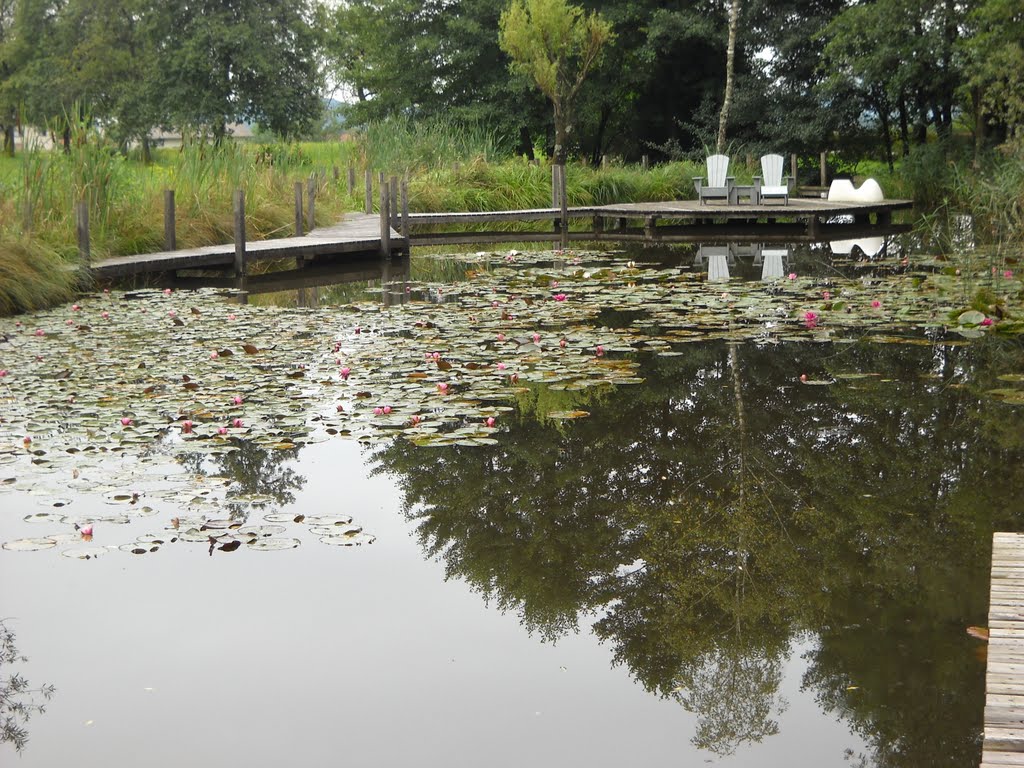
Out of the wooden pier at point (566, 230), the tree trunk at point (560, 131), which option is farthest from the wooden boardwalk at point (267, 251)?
the tree trunk at point (560, 131)

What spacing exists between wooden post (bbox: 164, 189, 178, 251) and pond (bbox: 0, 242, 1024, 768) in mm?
3596

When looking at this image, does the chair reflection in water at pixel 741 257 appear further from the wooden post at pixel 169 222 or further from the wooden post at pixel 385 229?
the wooden post at pixel 169 222

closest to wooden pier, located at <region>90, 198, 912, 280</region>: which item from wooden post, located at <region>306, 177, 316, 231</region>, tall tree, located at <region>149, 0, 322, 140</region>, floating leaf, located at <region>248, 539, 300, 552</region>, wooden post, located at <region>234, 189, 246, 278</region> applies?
wooden post, located at <region>234, 189, 246, 278</region>

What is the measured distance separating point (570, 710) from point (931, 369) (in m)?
3.88

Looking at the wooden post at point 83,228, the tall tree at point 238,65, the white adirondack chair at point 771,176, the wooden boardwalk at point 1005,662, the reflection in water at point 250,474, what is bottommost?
the reflection in water at point 250,474

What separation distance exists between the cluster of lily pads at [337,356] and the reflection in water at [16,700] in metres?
0.76

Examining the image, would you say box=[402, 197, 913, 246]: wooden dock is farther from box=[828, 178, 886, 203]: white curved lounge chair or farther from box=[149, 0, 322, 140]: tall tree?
box=[149, 0, 322, 140]: tall tree

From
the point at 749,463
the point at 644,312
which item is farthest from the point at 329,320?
the point at 749,463

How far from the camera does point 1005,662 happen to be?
203 cm

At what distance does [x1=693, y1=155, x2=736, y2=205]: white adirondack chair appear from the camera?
52.1 ft

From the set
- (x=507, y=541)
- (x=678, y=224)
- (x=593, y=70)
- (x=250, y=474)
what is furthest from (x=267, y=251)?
(x=593, y=70)

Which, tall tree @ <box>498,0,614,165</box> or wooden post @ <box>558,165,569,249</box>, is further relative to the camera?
tall tree @ <box>498,0,614,165</box>

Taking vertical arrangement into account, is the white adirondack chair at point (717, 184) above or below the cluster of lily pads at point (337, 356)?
above

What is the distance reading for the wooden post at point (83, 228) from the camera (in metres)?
8.71
